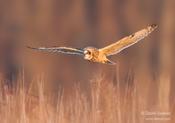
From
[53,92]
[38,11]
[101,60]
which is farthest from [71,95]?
[38,11]

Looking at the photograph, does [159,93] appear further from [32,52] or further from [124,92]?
[32,52]

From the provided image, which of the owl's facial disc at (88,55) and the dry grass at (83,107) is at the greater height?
the owl's facial disc at (88,55)

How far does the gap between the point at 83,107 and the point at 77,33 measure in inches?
97.1

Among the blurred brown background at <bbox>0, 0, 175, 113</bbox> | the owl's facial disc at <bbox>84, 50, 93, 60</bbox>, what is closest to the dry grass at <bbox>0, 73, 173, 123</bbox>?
the owl's facial disc at <bbox>84, 50, 93, 60</bbox>

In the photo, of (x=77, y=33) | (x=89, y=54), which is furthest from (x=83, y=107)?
(x=77, y=33)

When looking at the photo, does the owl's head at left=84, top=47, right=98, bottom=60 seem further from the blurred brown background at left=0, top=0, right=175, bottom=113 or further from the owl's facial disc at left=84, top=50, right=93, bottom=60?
the blurred brown background at left=0, top=0, right=175, bottom=113

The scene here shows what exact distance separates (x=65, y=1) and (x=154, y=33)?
0.68 meters

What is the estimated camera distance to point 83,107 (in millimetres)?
6805

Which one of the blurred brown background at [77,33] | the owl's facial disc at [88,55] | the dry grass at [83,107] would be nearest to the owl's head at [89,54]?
the owl's facial disc at [88,55]

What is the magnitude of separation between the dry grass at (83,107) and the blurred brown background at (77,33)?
1558 millimetres

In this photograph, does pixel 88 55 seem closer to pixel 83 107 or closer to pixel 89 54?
pixel 89 54

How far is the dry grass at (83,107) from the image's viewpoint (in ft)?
22.0

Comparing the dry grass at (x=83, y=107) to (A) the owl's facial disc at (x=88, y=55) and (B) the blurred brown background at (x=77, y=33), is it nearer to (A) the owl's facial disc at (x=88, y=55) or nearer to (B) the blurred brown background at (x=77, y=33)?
(A) the owl's facial disc at (x=88, y=55)

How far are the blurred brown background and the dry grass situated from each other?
1.56 m
